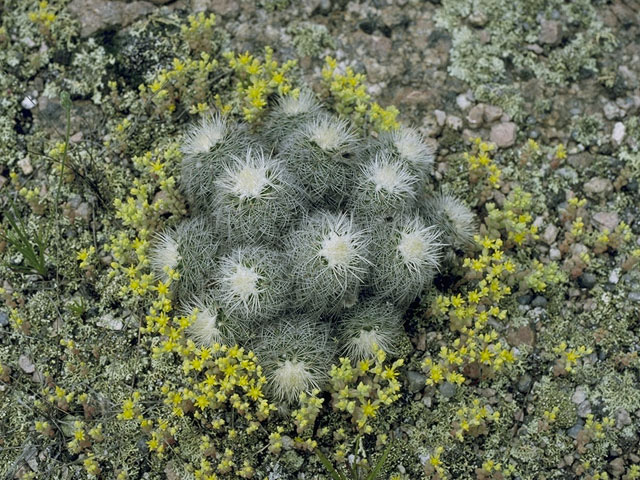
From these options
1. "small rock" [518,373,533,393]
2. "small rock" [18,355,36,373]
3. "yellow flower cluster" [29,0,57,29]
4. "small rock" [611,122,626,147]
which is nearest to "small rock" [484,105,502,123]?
"small rock" [611,122,626,147]

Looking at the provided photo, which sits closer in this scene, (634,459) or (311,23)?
(634,459)

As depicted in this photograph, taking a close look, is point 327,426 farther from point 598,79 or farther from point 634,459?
point 598,79

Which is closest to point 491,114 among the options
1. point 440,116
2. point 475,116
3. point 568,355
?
point 475,116

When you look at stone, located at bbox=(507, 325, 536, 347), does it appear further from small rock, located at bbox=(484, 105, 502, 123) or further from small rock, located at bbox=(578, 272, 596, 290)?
small rock, located at bbox=(484, 105, 502, 123)

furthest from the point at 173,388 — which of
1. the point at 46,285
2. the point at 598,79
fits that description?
the point at 598,79

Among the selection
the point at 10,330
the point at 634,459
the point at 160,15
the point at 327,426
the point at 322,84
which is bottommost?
the point at 634,459

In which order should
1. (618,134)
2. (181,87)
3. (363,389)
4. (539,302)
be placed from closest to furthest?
(363,389) < (539,302) < (181,87) < (618,134)

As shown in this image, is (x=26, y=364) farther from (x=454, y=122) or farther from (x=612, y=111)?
(x=612, y=111)
